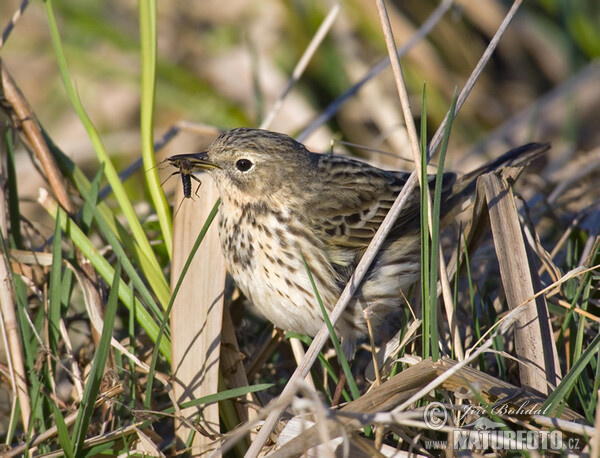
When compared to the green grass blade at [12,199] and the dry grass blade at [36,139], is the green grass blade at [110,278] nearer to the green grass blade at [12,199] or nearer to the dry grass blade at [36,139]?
the dry grass blade at [36,139]

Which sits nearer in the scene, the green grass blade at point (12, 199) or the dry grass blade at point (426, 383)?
the dry grass blade at point (426, 383)

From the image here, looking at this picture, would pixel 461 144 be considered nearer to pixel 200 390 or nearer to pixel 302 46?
pixel 302 46

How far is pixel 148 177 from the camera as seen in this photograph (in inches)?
135

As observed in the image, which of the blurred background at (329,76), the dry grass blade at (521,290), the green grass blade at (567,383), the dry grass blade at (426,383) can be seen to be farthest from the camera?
the blurred background at (329,76)

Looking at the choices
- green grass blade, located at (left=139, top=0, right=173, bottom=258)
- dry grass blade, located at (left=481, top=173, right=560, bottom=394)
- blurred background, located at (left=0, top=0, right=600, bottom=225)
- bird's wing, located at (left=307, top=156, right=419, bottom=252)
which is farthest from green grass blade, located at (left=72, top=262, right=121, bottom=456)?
blurred background, located at (left=0, top=0, right=600, bottom=225)

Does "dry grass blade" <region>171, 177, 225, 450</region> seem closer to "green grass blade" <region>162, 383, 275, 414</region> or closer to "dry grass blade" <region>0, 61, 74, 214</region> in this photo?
"green grass blade" <region>162, 383, 275, 414</region>

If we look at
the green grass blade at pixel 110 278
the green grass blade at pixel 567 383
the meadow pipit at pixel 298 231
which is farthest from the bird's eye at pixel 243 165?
the green grass blade at pixel 567 383

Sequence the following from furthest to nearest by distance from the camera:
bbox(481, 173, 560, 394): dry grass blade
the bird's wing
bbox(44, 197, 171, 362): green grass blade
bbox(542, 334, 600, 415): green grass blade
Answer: the bird's wing
bbox(44, 197, 171, 362): green grass blade
bbox(481, 173, 560, 394): dry grass blade
bbox(542, 334, 600, 415): green grass blade

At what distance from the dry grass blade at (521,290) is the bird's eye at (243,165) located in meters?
1.14

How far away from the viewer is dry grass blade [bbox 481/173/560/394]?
2859mm

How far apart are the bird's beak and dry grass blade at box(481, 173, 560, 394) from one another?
4.37 ft

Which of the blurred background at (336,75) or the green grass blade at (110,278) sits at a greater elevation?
the blurred background at (336,75)

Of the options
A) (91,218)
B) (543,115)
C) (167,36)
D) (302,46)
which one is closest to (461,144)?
(543,115)

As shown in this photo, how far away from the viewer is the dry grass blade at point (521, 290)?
286 cm
